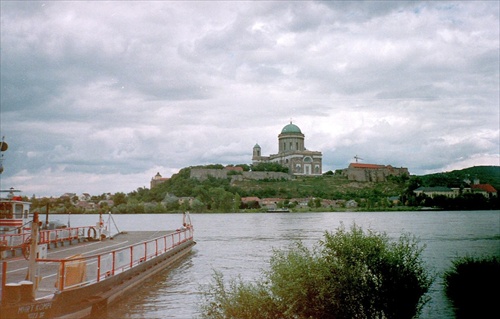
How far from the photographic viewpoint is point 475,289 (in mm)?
16656

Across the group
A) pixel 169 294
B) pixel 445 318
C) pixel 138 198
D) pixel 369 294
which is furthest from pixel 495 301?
pixel 138 198

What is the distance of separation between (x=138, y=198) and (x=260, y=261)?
5548 inches

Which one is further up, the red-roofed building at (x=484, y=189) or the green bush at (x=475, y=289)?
the red-roofed building at (x=484, y=189)

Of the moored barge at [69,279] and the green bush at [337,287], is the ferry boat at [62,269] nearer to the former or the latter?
the moored barge at [69,279]

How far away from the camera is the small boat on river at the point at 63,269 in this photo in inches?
440

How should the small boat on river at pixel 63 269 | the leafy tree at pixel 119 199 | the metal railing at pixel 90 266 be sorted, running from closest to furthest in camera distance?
the small boat on river at pixel 63 269
the metal railing at pixel 90 266
the leafy tree at pixel 119 199

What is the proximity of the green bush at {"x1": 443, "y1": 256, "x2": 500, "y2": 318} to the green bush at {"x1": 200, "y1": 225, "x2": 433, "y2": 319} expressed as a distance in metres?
2.96

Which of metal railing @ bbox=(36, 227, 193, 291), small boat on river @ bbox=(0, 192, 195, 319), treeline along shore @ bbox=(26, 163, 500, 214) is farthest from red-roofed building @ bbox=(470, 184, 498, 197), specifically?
metal railing @ bbox=(36, 227, 193, 291)

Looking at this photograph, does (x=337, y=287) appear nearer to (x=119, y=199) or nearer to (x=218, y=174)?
(x=119, y=199)

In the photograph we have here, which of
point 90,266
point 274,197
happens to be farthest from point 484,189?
point 90,266

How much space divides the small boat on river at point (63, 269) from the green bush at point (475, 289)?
11.8 metres

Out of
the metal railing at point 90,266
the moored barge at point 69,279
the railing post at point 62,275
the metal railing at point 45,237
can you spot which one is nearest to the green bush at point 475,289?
the moored barge at point 69,279

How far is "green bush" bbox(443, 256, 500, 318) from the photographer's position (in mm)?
15477

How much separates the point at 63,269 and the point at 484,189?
15495 cm
